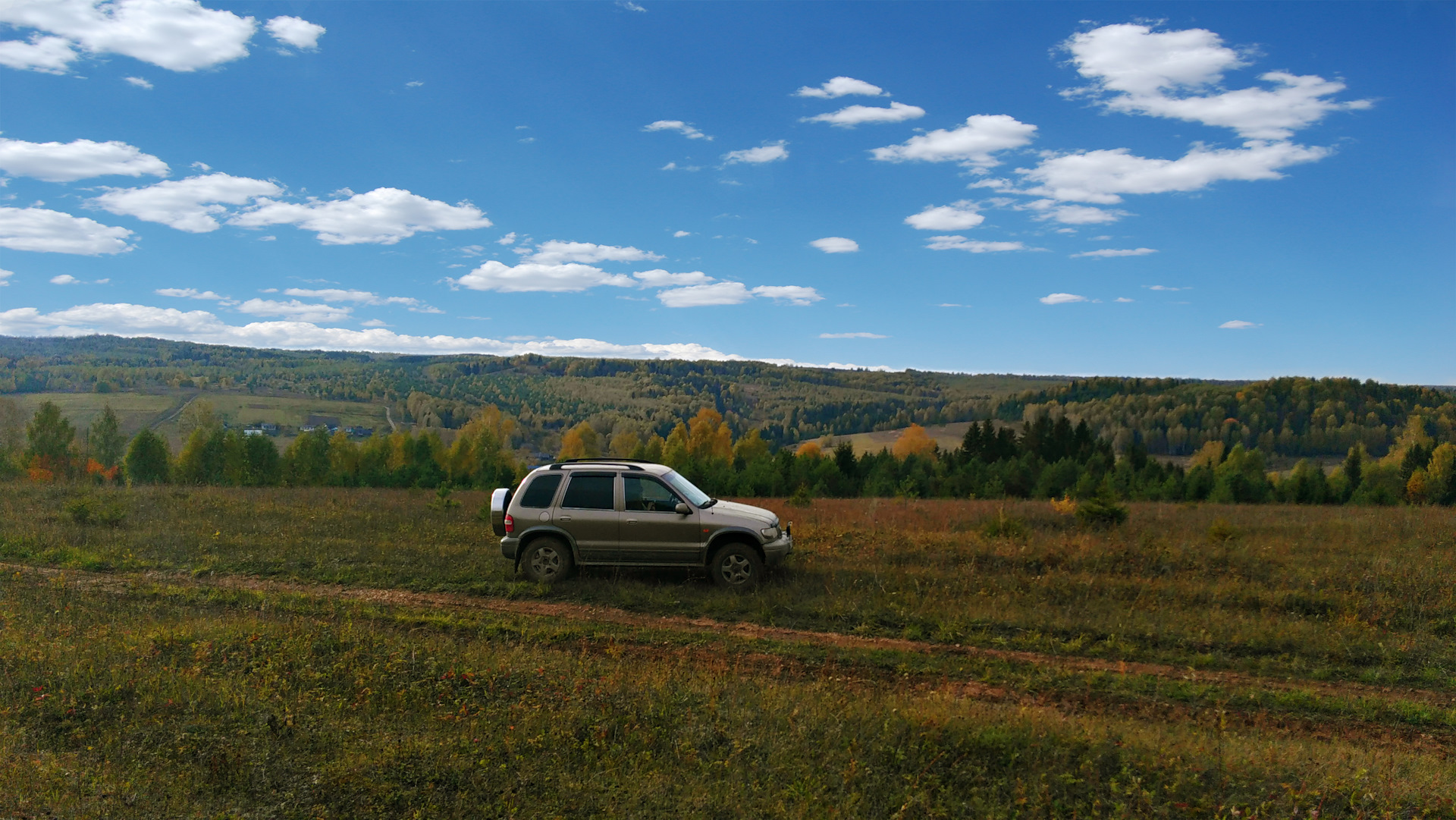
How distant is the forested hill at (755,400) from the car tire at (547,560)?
99744 millimetres

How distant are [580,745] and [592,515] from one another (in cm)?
629

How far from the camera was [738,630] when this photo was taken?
9828 millimetres

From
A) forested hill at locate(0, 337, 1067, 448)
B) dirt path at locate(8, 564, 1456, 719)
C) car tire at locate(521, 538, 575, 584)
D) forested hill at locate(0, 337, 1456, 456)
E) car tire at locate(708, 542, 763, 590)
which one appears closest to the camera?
dirt path at locate(8, 564, 1456, 719)

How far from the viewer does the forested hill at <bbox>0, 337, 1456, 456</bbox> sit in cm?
12381

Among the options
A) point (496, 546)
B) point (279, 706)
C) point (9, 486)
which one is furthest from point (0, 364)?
point (279, 706)

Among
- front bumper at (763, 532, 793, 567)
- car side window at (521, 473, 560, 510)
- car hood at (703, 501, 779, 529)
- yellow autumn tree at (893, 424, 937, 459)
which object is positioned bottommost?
yellow autumn tree at (893, 424, 937, 459)

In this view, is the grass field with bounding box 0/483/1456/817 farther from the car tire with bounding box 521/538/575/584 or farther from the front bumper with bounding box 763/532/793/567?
the front bumper with bounding box 763/532/793/567

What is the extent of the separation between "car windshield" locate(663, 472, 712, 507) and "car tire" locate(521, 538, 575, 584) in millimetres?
1929

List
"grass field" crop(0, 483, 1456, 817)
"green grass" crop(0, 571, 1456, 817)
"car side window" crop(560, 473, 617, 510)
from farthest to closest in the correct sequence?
"car side window" crop(560, 473, 617, 510)
"grass field" crop(0, 483, 1456, 817)
"green grass" crop(0, 571, 1456, 817)

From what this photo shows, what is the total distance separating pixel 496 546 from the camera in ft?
48.1

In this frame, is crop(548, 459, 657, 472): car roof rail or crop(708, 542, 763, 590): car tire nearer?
crop(708, 542, 763, 590): car tire

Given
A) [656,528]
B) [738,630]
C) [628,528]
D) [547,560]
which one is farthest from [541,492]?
[738,630]

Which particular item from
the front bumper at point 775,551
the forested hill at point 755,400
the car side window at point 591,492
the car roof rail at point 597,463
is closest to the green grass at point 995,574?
the front bumper at point 775,551

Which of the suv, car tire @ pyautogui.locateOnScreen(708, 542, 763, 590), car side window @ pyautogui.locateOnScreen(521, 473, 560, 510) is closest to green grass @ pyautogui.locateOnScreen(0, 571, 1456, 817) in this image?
car tire @ pyautogui.locateOnScreen(708, 542, 763, 590)
